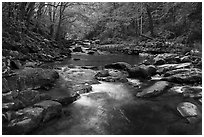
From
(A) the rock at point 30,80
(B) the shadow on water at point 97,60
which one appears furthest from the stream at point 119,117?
(B) the shadow on water at point 97,60

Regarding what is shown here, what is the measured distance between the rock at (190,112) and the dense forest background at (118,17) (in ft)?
29.5

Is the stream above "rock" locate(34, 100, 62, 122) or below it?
below

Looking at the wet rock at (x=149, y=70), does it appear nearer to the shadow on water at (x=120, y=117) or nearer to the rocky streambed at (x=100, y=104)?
the rocky streambed at (x=100, y=104)

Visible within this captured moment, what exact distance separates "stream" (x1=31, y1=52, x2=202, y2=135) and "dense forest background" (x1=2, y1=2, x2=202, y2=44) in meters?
7.23

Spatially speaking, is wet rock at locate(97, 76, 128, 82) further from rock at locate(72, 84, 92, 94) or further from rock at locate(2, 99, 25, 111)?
rock at locate(2, 99, 25, 111)

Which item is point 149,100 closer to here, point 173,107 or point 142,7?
point 173,107

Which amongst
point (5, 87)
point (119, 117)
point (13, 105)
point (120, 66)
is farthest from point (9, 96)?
point (120, 66)

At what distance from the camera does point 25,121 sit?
3941 millimetres

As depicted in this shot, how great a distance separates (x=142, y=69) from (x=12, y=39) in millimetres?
6800

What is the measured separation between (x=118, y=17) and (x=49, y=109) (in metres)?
21.0

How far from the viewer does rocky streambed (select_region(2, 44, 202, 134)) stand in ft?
13.9

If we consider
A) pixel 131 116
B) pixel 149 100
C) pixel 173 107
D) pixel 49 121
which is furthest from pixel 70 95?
pixel 173 107

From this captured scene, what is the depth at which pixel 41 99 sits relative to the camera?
5.15 m

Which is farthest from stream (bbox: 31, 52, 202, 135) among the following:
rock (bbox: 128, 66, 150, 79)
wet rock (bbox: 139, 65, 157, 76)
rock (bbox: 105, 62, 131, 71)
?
rock (bbox: 105, 62, 131, 71)
